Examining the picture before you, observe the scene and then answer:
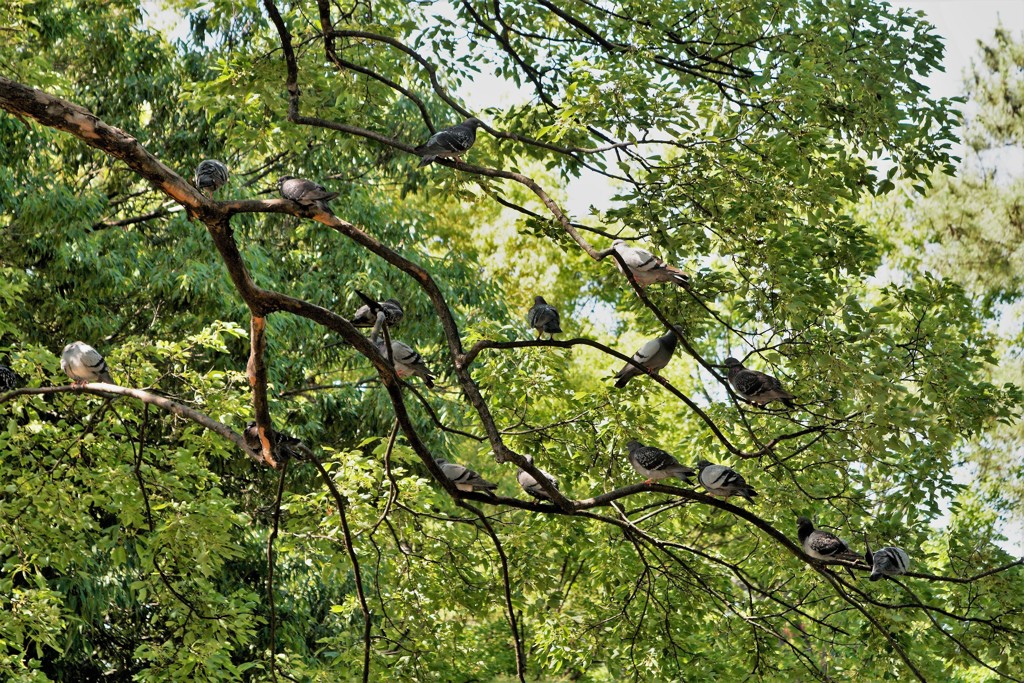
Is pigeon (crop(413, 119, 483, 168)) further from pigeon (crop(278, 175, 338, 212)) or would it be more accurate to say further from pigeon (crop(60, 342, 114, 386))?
pigeon (crop(60, 342, 114, 386))

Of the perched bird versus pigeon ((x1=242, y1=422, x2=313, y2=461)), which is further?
the perched bird

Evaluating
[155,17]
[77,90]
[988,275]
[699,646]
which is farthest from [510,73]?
[155,17]

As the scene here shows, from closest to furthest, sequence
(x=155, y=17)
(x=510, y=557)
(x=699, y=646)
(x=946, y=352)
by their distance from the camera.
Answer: (x=946, y=352) → (x=510, y=557) → (x=699, y=646) → (x=155, y=17)

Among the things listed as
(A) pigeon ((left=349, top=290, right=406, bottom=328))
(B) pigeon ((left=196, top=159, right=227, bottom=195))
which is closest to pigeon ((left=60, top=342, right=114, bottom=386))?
(B) pigeon ((left=196, top=159, right=227, bottom=195))

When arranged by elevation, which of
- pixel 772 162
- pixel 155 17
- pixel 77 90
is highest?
pixel 155 17

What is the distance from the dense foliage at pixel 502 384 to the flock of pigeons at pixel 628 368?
0.86 ft

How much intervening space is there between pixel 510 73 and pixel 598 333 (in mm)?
11786

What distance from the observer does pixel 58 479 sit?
271 inches

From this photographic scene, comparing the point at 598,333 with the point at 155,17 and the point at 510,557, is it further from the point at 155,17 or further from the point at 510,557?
the point at 510,557

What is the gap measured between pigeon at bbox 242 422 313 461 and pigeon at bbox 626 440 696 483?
1.93 metres

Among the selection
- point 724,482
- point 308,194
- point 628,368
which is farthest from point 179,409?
point 628,368

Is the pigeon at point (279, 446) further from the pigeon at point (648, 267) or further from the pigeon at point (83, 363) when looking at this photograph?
the pigeon at point (83, 363)

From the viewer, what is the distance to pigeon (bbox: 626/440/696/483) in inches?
201

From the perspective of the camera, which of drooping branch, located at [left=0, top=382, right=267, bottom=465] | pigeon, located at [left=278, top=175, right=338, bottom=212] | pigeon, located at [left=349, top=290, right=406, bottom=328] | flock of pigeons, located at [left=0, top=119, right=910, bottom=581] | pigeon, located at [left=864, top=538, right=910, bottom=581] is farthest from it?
pigeon, located at [left=349, top=290, right=406, bottom=328]
